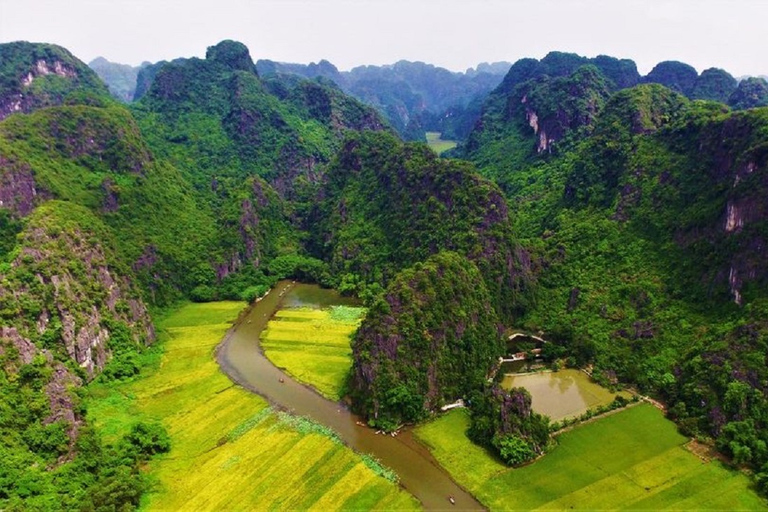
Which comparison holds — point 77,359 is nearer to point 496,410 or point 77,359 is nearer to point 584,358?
point 496,410

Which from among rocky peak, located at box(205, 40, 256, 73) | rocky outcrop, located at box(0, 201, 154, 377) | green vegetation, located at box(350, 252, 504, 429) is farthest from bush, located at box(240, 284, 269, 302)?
rocky peak, located at box(205, 40, 256, 73)

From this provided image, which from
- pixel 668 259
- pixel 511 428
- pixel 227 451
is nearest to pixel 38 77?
pixel 227 451

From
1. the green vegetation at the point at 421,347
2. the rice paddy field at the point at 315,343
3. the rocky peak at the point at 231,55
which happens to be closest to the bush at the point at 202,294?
the rice paddy field at the point at 315,343

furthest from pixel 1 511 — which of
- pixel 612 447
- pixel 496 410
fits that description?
pixel 612 447

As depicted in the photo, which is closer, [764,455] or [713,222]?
[764,455]

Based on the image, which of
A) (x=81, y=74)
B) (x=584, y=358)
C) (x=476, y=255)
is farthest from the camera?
(x=81, y=74)

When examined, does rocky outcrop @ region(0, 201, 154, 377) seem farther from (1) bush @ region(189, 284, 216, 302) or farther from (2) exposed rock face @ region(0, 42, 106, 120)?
(2) exposed rock face @ region(0, 42, 106, 120)
